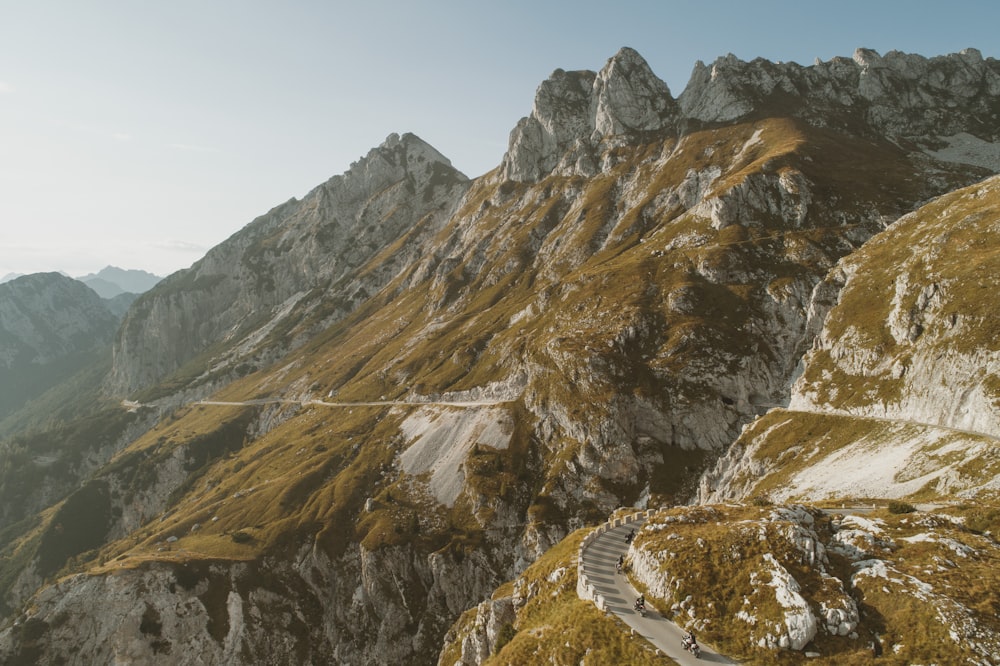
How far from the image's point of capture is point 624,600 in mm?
44188

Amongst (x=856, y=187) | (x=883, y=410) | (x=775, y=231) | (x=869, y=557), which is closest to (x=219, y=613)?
(x=869, y=557)

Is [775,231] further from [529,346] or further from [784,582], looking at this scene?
[784,582]

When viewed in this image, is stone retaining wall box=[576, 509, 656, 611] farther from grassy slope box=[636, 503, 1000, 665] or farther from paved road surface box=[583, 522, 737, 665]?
grassy slope box=[636, 503, 1000, 665]

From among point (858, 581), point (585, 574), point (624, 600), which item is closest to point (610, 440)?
point (585, 574)

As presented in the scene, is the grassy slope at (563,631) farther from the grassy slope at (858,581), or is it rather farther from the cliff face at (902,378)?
the cliff face at (902,378)

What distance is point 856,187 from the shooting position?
7052 inches

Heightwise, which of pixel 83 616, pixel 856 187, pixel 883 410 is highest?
pixel 856 187

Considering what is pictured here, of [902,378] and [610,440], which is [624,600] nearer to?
[902,378]

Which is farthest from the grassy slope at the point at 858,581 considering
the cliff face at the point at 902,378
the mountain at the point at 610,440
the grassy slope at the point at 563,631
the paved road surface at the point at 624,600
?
the cliff face at the point at 902,378

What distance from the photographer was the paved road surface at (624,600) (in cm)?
3612

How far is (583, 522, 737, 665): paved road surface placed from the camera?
3612cm

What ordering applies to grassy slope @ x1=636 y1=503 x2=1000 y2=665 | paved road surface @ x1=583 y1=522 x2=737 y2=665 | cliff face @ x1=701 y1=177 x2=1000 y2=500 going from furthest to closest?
cliff face @ x1=701 y1=177 x2=1000 y2=500 < paved road surface @ x1=583 y1=522 x2=737 y2=665 < grassy slope @ x1=636 y1=503 x2=1000 y2=665

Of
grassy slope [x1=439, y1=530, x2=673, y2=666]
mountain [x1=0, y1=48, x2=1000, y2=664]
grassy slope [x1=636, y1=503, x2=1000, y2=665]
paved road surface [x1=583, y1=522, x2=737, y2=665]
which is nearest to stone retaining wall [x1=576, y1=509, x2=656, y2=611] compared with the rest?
paved road surface [x1=583, y1=522, x2=737, y2=665]

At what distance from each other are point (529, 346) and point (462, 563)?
2918 inches
